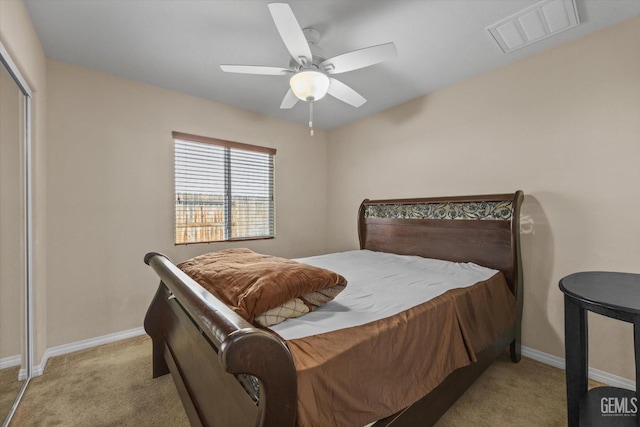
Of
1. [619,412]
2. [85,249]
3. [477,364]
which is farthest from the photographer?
[85,249]

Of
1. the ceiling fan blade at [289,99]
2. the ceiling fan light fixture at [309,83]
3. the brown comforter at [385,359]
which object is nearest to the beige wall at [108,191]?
the ceiling fan blade at [289,99]

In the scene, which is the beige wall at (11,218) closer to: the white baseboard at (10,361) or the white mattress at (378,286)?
the white baseboard at (10,361)

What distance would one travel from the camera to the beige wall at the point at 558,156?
190cm

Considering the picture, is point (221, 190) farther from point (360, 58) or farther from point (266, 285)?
point (266, 285)

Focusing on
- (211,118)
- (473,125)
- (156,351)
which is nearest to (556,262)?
(473,125)

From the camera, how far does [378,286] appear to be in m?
1.79

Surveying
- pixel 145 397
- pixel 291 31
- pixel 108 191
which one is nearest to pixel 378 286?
pixel 291 31

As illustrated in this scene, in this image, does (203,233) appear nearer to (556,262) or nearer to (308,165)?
(308,165)

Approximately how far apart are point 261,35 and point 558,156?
250 centimetres

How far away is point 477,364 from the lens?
1774mm

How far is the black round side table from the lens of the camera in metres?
1.30

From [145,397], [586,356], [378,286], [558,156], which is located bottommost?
[145,397]

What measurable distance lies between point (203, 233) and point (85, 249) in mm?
1049

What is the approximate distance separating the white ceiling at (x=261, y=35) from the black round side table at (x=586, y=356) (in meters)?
1.74
